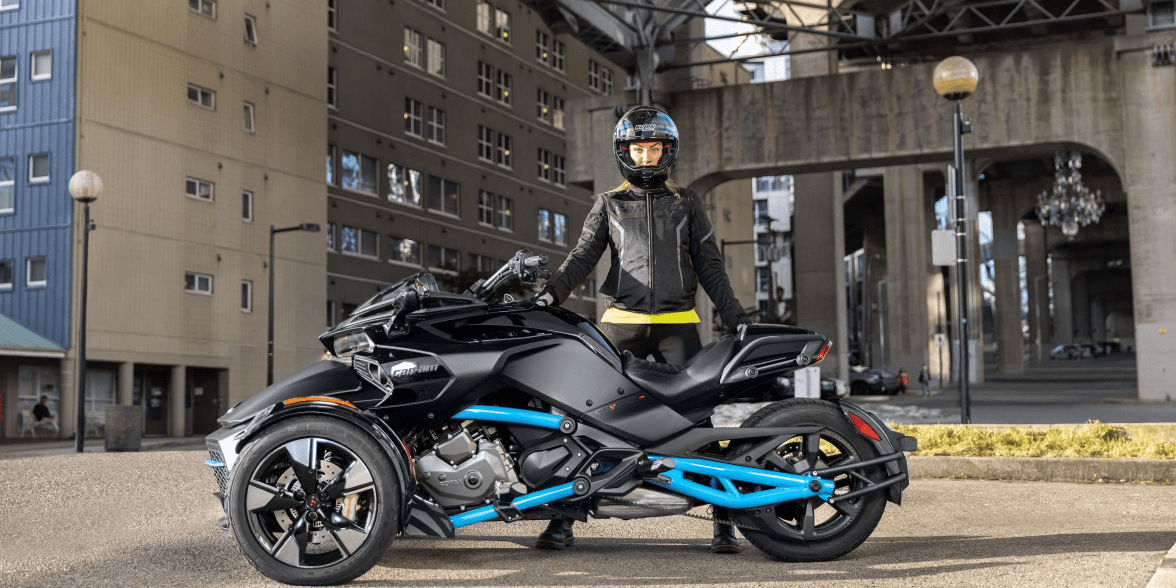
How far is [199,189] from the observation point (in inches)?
1416

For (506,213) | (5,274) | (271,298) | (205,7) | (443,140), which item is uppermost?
(205,7)

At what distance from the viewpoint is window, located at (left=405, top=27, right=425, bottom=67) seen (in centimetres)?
4734

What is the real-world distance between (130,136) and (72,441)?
365 inches

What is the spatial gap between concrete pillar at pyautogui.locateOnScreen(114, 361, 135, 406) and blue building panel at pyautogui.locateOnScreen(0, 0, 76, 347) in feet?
6.00

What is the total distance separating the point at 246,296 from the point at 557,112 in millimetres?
25339

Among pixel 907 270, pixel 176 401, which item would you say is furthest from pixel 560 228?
pixel 176 401

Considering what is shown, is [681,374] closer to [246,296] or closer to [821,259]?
[246,296]

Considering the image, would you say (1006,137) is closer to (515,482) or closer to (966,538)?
(966,538)

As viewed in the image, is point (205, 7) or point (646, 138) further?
point (205, 7)

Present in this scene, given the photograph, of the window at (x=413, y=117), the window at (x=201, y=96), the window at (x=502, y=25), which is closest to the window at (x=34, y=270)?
the window at (x=201, y=96)

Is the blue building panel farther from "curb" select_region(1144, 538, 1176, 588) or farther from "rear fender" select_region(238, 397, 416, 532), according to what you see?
"curb" select_region(1144, 538, 1176, 588)

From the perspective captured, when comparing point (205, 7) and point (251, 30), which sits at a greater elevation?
point (205, 7)

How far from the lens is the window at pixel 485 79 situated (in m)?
52.2

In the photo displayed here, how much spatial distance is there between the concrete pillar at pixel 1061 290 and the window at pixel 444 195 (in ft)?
242
